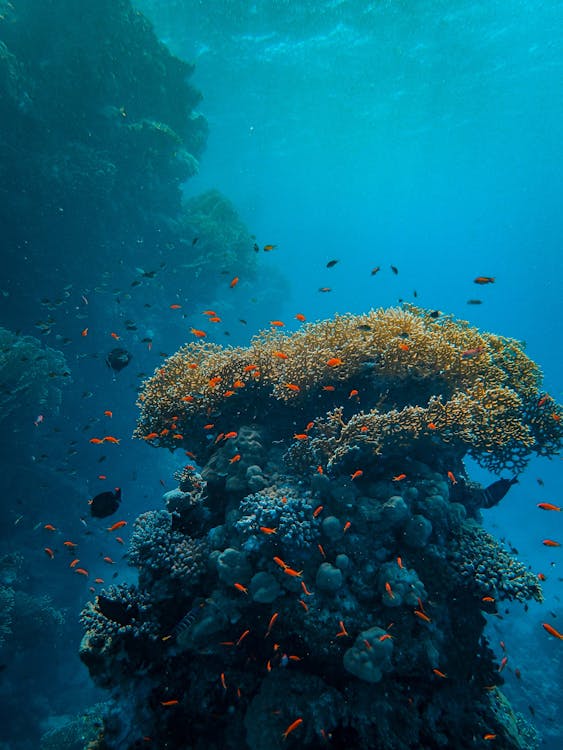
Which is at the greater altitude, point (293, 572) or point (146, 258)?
point (146, 258)

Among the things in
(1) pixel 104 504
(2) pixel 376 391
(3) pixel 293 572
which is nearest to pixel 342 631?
(3) pixel 293 572

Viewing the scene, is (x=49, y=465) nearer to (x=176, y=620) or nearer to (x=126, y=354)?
(x=126, y=354)

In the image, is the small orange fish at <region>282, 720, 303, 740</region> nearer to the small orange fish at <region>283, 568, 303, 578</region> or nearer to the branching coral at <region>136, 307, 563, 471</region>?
the small orange fish at <region>283, 568, 303, 578</region>

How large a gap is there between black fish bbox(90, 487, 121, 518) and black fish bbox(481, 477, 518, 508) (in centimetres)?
598

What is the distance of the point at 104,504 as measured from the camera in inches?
203

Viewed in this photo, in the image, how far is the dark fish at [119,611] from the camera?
4.74m

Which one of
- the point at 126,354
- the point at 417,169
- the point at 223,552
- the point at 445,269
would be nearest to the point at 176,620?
the point at 223,552

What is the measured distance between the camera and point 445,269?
18312 centimetres

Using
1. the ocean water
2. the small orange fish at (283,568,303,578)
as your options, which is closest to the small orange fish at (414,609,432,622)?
the ocean water

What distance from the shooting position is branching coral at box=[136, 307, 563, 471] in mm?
5551

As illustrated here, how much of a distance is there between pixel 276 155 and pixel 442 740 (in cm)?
7446

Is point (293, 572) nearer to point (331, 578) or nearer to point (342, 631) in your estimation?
point (331, 578)

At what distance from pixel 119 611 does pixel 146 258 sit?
63.2 ft

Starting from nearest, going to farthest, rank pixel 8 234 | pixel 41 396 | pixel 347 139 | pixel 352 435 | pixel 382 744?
pixel 382 744, pixel 352 435, pixel 41 396, pixel 8 234, pixel 347 139
